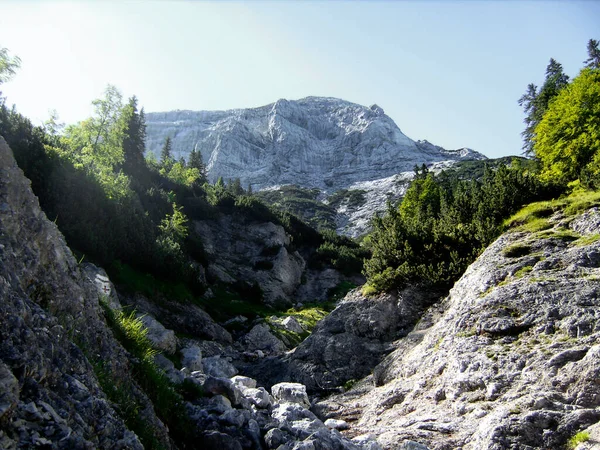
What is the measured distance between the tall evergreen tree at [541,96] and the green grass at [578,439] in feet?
135

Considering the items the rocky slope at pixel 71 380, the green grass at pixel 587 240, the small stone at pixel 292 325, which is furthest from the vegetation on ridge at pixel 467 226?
the small stone at pixel 292 325

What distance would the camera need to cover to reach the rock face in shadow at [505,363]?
8680 mm

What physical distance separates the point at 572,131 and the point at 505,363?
2704cm

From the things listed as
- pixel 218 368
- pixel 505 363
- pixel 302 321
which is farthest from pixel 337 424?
pixel 302 321

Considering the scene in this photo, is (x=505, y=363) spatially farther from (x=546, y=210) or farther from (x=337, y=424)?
(x=546, y=210)

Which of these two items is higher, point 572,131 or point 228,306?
point 572,131

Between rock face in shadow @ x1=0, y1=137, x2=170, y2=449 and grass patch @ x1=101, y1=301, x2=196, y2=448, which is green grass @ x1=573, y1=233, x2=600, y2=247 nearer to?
grass patch @ x1=101, y1=301, x2=196, y2=448

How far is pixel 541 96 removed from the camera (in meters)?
49.0

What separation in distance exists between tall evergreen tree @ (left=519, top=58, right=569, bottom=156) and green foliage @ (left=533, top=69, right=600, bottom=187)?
9064 millimetres

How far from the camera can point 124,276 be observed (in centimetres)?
2317

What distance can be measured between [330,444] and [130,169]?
51.4 metres

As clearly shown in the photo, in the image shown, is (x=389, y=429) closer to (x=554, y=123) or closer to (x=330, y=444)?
(x=330, y=444)

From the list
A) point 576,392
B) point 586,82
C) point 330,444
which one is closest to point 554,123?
point 586,82

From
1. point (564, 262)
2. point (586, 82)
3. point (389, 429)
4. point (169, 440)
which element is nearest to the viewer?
point (169, 440)
